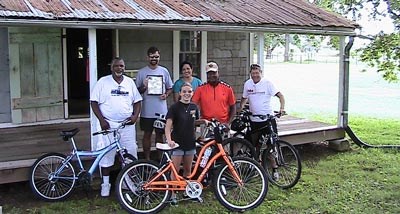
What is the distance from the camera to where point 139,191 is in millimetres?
4906

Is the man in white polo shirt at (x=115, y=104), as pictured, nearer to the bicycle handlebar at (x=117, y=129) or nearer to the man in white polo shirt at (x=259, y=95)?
the bicycle handlebar at (x=117, y=129)

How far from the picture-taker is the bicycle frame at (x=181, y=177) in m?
4.89

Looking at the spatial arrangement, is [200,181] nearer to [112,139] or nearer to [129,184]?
[129,184]

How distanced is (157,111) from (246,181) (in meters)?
1.31

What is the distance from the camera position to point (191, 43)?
9133 millimetres

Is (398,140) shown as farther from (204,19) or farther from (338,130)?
(204,19)

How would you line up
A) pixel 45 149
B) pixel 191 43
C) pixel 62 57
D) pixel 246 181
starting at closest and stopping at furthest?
1. pixel 246 181
2. pixel 45 149
3. pixel 62 57
4. pixel 191 43

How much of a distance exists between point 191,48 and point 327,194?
4.32 m

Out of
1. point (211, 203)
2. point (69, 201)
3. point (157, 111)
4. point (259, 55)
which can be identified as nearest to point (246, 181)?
point (211, 203)

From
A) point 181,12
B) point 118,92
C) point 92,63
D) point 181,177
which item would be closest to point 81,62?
point 181,12

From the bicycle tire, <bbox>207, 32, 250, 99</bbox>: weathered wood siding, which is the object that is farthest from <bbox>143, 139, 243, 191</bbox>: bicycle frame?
<bbox>207, 32, 250, 99</bbox>: weathered wood siding

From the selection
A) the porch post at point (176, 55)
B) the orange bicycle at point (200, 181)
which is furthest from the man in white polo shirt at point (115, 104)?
the porch post at point (176, 55)

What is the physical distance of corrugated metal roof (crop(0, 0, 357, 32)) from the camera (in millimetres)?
5223

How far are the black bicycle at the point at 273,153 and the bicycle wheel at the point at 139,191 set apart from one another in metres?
1.39
